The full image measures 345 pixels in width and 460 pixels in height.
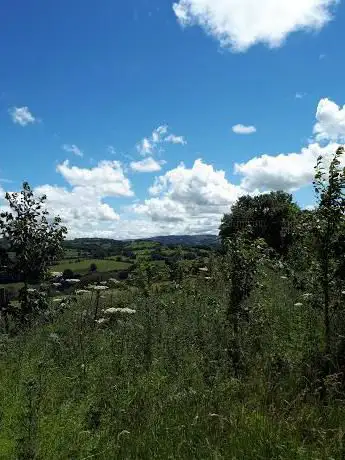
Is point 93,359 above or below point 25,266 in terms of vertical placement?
below

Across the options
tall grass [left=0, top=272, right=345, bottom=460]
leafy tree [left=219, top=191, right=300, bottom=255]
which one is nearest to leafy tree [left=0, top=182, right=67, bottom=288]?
tall grass [left=0, top=272, right=345, bottom=460]

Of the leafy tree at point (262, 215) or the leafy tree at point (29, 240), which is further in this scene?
the leafy tree at point (262, 215)

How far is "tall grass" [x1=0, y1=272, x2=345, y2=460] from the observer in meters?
5.62

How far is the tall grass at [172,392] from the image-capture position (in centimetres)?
562

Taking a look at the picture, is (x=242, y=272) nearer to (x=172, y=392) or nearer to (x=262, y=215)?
(x=172, y=392)

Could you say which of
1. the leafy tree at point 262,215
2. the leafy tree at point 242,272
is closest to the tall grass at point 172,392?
the leafy tree at point 242,272

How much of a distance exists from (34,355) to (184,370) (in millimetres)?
3574

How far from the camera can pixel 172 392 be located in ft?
23.2

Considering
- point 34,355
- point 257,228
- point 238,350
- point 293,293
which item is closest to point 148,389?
point 238,350

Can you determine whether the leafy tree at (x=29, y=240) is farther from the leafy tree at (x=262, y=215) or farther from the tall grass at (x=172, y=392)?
the leafy tree at (x=262, y=215)

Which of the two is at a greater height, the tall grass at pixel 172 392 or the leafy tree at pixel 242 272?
the leafy tree at pixel 242 272

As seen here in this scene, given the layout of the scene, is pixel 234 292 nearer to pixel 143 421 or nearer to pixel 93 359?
pixel 93 359

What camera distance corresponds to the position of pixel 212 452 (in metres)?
5.42

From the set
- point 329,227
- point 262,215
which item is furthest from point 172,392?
point 262,215
